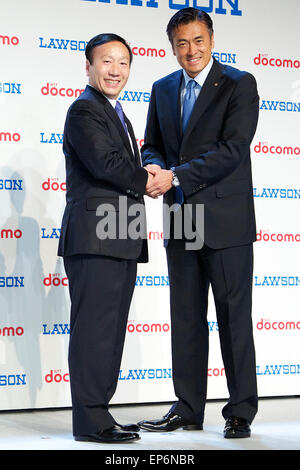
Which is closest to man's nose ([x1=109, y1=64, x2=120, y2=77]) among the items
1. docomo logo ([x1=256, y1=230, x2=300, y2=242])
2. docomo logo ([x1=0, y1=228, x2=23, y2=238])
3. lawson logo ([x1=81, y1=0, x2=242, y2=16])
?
docomo logo ([x1=0, y1=228, x2=23, y2=238])

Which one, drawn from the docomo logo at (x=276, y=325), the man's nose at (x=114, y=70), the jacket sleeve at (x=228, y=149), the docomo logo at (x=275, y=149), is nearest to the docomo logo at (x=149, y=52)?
the docomo logo at (x=275, y=149)

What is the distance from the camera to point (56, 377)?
419 centimetres

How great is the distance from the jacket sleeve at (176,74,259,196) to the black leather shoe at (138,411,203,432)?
3.39 feet

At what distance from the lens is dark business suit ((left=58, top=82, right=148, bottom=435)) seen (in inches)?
118

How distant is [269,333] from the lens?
4562 mm

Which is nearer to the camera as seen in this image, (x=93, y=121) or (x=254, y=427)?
(x=93, y=121)

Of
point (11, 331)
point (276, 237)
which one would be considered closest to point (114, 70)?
point (11, 331)

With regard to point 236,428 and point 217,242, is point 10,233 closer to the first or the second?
point 217,242

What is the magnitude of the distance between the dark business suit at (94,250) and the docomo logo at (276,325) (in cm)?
166

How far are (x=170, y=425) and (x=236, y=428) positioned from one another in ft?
1.07

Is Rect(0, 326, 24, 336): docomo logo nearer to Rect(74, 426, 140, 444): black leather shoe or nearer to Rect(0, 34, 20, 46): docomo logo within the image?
Rect(74, 426, 140, 444): black leather shoe
